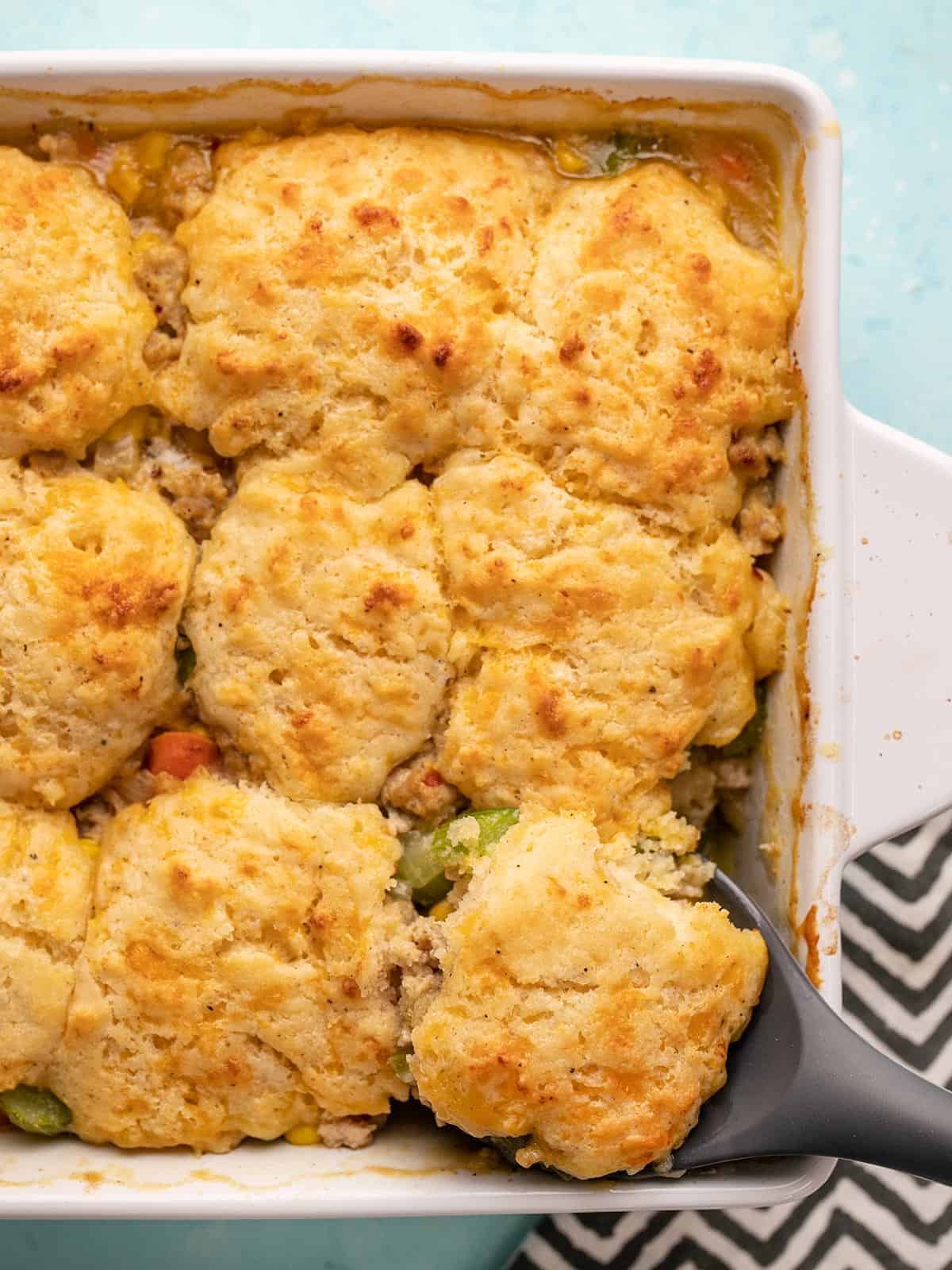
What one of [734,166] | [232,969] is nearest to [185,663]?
[232,969]

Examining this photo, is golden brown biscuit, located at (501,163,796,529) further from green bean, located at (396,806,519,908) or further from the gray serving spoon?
the gray serving spoon

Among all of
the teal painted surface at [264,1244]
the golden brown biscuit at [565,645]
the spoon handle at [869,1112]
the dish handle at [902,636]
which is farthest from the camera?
the teal painted surface at [264,1244]

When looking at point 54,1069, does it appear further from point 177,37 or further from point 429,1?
point 429,1

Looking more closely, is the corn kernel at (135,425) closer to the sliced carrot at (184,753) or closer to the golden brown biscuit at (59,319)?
the golden brown biscuit at (59,319)

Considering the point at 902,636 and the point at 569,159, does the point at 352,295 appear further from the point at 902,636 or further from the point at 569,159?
the point at 902,636

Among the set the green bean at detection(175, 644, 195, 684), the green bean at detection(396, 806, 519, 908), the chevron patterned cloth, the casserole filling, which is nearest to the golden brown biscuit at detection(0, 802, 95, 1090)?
the casserole filling

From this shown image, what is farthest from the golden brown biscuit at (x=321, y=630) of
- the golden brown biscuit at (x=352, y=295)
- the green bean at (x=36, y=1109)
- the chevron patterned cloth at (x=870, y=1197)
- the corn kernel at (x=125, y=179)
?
the chevron patterned cloth at (x=870, y=1197)
